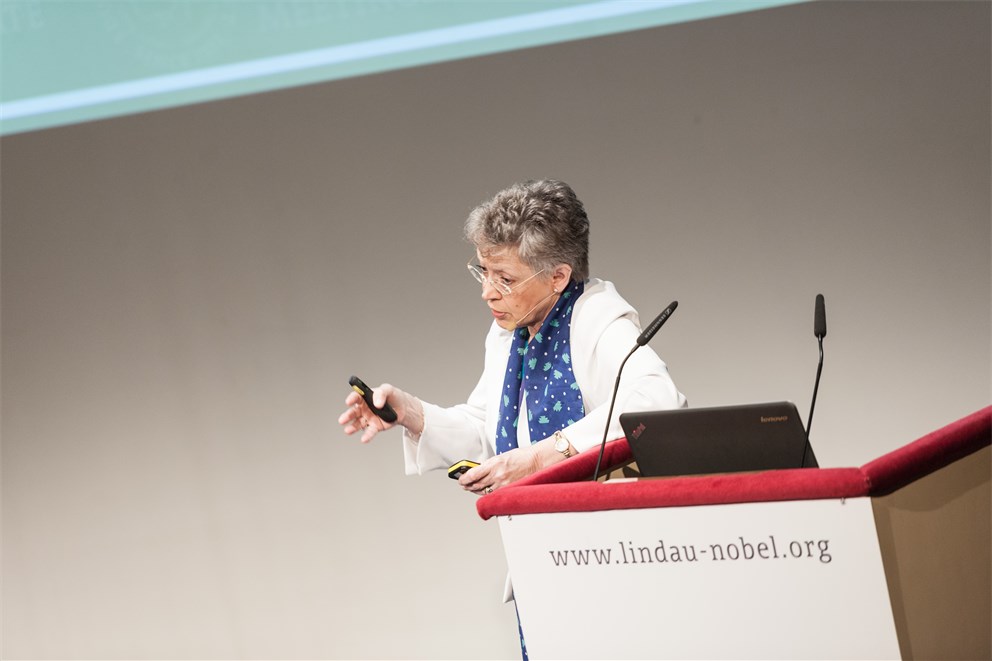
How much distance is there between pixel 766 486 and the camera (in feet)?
3.90

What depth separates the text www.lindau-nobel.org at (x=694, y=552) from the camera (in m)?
1.18

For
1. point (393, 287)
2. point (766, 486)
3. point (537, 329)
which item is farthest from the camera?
point (393, 287)

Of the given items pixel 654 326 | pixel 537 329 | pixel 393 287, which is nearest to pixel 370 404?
pixel 537 329

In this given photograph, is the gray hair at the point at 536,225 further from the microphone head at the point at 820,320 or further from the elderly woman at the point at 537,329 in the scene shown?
the microphone head at the point at 820,320

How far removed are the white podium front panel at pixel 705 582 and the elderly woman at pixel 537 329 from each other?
639mm

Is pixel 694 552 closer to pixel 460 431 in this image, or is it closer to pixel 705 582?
pixel 705 582

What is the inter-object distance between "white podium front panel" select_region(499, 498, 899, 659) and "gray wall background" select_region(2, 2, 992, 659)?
2.22 m

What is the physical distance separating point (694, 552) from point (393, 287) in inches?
103

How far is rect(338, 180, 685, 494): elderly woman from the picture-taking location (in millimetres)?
2062

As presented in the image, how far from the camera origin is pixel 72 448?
398 centimetres

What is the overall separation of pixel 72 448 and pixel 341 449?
1.09 m

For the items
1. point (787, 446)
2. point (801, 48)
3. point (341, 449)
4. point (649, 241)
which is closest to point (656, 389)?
point (787, 446)

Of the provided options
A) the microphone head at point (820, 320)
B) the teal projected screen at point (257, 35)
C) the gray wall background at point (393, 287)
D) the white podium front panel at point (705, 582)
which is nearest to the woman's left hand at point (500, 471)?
the white podium front panel at point (705, 582)

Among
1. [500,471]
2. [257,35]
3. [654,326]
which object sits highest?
[257,35]
